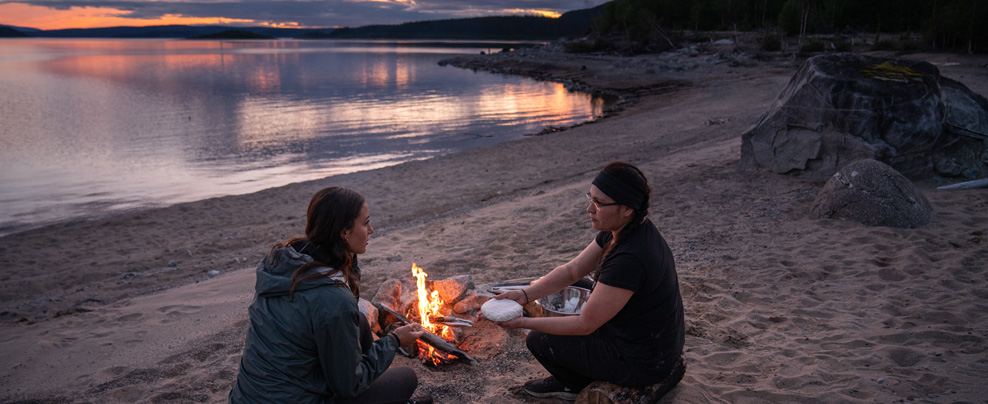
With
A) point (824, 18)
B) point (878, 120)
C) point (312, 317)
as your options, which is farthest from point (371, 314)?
point (824, 18)

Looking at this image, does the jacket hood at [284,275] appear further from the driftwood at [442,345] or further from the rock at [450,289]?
the rock at [450,289]

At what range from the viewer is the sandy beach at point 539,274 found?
3.91m

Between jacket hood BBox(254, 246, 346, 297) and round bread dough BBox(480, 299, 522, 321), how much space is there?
1099 millimetres

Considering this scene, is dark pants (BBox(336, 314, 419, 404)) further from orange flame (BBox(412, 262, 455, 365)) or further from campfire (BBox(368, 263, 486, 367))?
orange flame (BBox(412, 262, 455, 365))

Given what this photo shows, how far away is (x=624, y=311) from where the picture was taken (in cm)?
307

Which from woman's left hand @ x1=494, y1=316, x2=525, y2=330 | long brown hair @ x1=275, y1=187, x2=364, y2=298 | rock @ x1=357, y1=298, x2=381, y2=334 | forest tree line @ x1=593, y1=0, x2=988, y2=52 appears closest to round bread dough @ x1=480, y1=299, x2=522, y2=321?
woman's left hand @ x1=494, y1=316, x2=525, y2=330

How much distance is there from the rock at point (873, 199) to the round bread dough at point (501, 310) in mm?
4979

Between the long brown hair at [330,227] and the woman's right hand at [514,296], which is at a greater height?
the long brown hair at [330,227]

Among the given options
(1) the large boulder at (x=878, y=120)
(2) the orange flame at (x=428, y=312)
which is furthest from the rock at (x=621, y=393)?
(1) the large boulder at (x=878, y=120)

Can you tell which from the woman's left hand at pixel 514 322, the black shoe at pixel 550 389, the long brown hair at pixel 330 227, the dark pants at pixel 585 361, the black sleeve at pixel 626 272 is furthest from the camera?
the black shoe at pixel 550 389

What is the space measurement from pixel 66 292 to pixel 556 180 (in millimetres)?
8464

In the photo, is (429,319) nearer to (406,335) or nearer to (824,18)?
(406,335)

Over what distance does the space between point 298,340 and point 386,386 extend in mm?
688

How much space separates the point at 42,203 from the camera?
1227cm
